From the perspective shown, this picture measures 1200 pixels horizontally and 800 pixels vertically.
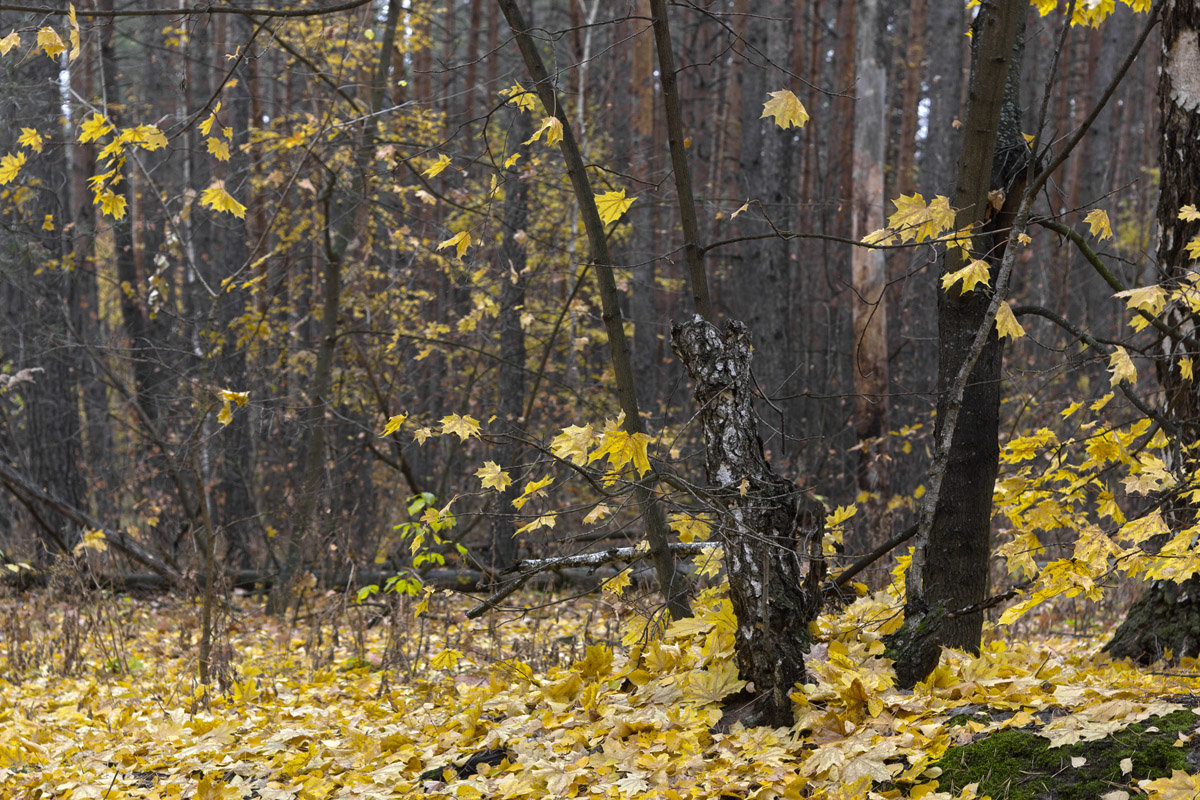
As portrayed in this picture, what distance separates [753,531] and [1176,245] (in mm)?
2511

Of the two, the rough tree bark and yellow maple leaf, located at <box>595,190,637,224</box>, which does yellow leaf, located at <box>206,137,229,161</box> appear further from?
the rough tree bark

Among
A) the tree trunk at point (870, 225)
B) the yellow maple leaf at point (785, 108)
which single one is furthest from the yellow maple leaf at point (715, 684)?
the tree trunk at point (870, 225)

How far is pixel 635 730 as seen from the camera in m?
3.11

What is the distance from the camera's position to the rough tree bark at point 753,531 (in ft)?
9.78

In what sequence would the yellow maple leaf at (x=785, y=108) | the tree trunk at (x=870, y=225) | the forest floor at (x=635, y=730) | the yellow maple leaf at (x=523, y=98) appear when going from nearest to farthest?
the forest floor at (x=635, y=730) → the yellow maple leaf at (x=785, y=108) → the yellow maple leaf at (x=523, y=98) → the tree trunk at (x=870, y=225)

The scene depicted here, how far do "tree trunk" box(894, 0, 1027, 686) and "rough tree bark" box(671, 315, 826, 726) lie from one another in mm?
381

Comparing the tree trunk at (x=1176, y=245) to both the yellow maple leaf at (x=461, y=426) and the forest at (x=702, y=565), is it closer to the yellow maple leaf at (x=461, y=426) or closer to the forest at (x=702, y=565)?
the forest at (x=702, y=565)

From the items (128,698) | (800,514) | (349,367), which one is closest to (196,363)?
(349,367)

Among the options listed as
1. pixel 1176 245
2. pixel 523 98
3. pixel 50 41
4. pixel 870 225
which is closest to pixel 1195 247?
pixel 1176 245

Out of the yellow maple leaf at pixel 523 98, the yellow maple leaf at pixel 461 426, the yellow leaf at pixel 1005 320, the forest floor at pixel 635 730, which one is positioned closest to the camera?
the forest floor at pixel 635 730

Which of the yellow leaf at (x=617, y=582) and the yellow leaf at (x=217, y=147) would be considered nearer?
the yellow leaf at (x=617, y=582)

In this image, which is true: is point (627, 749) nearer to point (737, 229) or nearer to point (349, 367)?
point (349, 367)

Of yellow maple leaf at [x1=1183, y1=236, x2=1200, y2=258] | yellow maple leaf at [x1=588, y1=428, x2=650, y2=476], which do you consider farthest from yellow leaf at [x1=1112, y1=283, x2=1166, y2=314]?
yellow maple leaf at [x1=588, y1=428, x2=650, y2=476]

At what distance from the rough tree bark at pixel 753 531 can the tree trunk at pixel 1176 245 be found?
6.02ft
